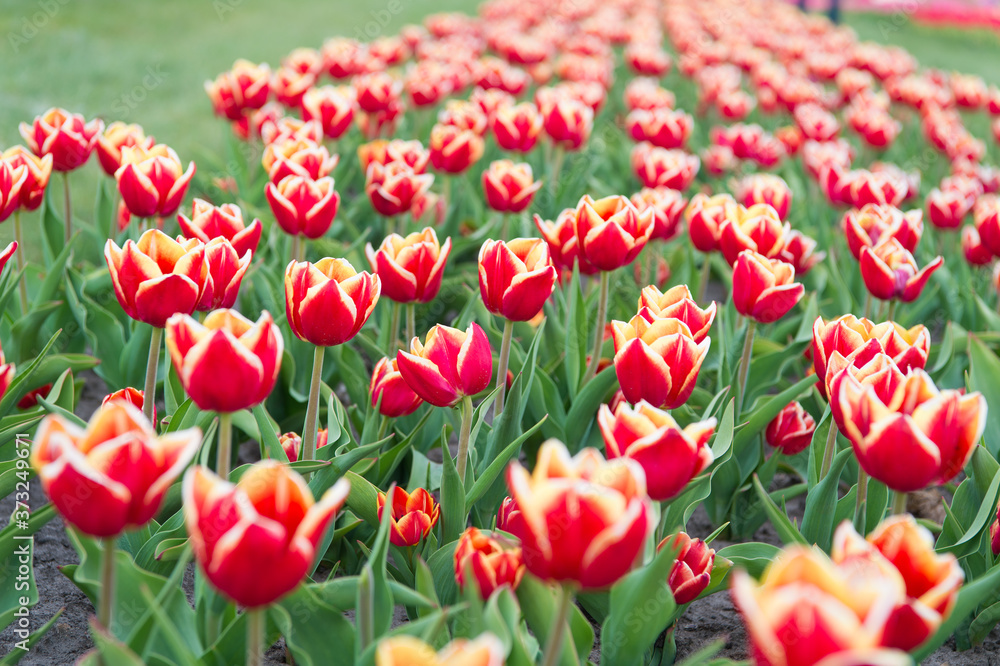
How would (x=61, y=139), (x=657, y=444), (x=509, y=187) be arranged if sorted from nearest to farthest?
1. (x=657, y=444)
2. (x=61, y=139)
3. (x=509, y=187)

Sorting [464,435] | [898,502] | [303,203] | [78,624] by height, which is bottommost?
[78,624]

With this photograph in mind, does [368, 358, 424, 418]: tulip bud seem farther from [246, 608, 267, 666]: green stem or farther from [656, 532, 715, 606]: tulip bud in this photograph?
[246, 608, 267, 666]: green stem

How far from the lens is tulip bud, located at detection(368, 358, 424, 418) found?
203 cm

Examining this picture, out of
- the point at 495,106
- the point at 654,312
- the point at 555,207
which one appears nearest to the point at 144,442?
the point at 654,312

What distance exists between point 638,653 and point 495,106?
3205mm

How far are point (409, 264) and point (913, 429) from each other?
3.82 ft

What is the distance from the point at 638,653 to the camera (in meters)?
1.59

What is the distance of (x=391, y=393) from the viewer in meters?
2.04

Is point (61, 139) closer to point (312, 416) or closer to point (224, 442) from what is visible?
point (312, 416)

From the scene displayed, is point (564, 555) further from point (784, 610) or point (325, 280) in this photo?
point (325, 280)

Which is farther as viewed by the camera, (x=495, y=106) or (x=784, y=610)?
(x=495, y=106)

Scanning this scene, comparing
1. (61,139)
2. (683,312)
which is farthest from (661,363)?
(61,139)
